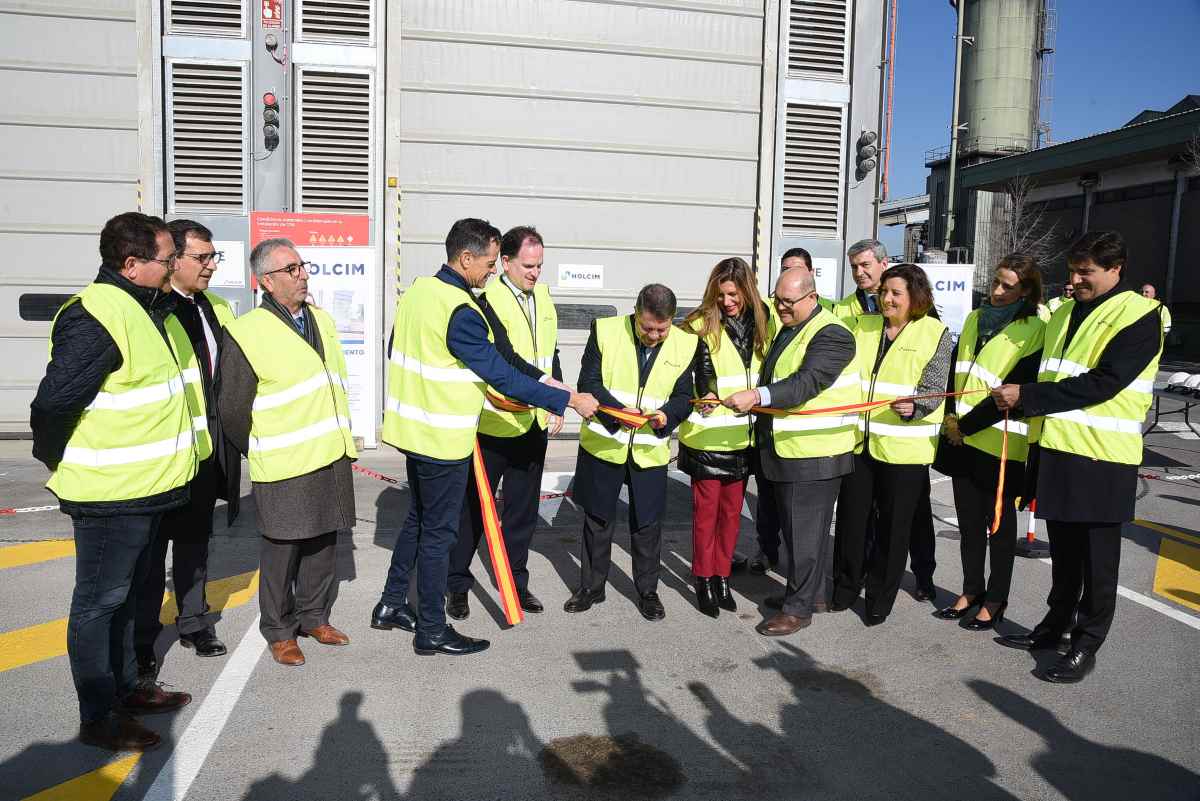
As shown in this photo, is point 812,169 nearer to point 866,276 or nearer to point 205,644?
point 866,276

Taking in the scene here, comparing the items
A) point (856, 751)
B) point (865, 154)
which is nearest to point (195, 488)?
point (856, 751)

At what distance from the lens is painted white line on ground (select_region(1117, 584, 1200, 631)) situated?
15.8 ft

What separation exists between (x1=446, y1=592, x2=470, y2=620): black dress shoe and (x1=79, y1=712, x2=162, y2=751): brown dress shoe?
5.63 ft

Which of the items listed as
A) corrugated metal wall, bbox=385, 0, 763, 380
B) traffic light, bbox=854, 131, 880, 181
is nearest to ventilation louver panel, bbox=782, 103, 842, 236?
traffic light, bbox=854, 131, 880, 181

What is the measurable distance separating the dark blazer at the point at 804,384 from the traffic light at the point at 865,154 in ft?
21.1

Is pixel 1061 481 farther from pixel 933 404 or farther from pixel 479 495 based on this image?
pixel 479 495

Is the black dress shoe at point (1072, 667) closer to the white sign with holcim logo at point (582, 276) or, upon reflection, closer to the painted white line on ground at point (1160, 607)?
the painted white line on ground at point (1160, 607)

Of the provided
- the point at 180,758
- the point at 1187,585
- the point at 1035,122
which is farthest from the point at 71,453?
the point at 1035,122

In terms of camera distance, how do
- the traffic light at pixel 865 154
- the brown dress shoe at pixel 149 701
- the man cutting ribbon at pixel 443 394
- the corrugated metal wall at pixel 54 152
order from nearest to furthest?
the brown dress shoe at pixel 149 701 → the man cutting ribbon at pixel 443 394 → the corrugated metal wall at pixel 54 152 → the traffic light at pixel 865 154

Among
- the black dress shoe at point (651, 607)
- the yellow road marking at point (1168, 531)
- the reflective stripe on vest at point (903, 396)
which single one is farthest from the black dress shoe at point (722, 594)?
the yellow road marking at point (1168, 531)

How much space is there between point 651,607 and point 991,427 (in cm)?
205

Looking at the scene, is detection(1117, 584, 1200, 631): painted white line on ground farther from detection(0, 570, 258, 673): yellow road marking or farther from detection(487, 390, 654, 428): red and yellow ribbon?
detection(0, 570, 258, 673): yellow road marking

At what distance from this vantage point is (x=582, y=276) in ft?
33.0

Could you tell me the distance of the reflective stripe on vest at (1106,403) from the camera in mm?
3926
